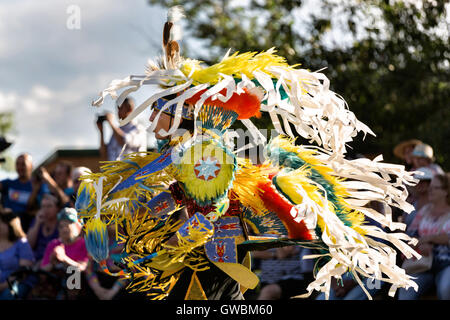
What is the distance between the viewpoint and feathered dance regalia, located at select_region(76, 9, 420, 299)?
288 centimetres

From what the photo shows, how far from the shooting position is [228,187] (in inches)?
116

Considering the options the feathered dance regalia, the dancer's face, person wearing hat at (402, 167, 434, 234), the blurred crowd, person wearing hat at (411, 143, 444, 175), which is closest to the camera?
the feathered dance regalia

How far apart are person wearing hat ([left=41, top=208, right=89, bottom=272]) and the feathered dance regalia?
2.32 m

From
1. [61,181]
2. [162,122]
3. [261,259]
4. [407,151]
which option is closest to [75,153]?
[61,181]

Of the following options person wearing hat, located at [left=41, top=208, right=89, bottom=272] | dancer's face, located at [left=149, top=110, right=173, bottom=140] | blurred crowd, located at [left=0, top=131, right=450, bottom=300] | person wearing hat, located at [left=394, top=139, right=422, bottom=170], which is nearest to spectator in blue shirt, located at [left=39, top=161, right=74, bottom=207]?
blurred crowd, located at [left=0, top=131, right=450, bottom=300]

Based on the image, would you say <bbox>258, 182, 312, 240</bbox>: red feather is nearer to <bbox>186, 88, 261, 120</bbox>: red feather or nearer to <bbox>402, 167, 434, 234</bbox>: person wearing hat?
<bbox>186, 88, 261, 120</bbox>: red feather

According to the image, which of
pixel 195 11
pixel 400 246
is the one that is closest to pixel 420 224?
pixel 400 246

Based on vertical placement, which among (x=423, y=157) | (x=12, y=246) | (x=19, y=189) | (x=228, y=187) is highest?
(x=228, y=187)

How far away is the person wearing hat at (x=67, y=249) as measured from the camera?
5348 millimetres

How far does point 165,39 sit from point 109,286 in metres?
2.89

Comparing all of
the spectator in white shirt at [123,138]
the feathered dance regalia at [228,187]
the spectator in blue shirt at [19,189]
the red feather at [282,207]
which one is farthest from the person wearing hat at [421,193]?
the spectator in blue shirt at [19,189]

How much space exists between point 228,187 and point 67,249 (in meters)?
2.93

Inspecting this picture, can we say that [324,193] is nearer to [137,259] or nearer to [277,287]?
[137,259]

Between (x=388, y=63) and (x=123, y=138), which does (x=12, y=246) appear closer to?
(x=123, y=138)
